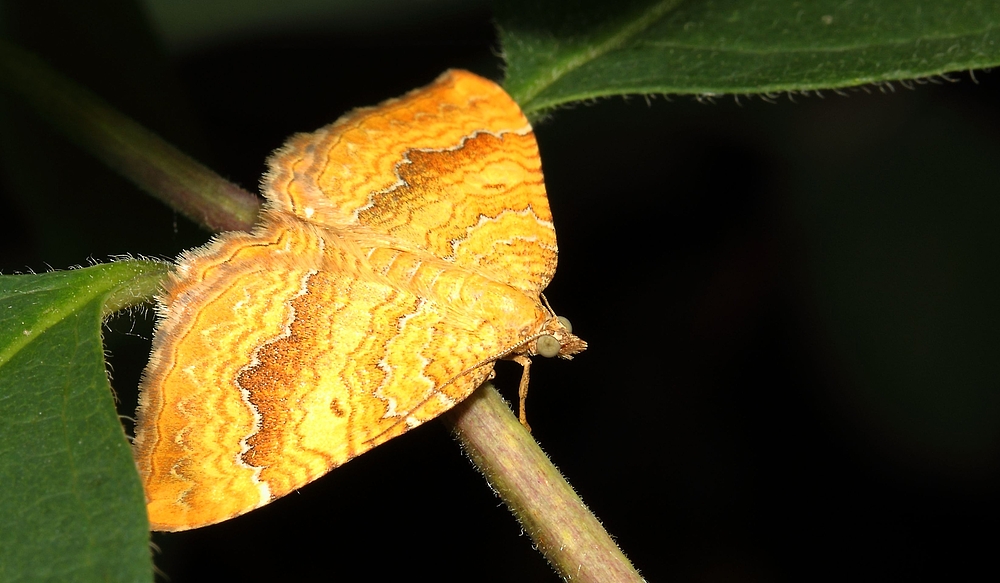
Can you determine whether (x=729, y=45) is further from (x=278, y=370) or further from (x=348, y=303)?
(x=278, y=370)

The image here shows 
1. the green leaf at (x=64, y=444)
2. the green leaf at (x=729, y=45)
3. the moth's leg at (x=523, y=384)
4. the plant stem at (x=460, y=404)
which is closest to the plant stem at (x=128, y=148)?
the plant stem at (x=460, y=404)

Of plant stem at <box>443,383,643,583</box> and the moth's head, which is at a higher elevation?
the moth's head

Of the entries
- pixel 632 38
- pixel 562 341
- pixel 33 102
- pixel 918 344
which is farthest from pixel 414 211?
pixel 918 344

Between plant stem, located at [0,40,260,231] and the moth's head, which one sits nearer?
plant stem, located at [0,40,260,231]

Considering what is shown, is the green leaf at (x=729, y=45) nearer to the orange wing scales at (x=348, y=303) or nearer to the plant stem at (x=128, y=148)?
the orange wing scales at (x=348, y=303)

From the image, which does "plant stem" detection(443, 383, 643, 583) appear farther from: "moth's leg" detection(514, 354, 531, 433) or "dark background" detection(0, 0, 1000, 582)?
"dark background" detection(0, 0, 1000, 582)

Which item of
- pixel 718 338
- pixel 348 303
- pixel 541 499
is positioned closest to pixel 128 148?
pixel 348 303

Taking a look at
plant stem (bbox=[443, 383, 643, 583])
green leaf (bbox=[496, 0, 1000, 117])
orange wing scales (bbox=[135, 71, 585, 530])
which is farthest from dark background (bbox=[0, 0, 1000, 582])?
plant stem (bbox=[443, 383, 643, 583])
